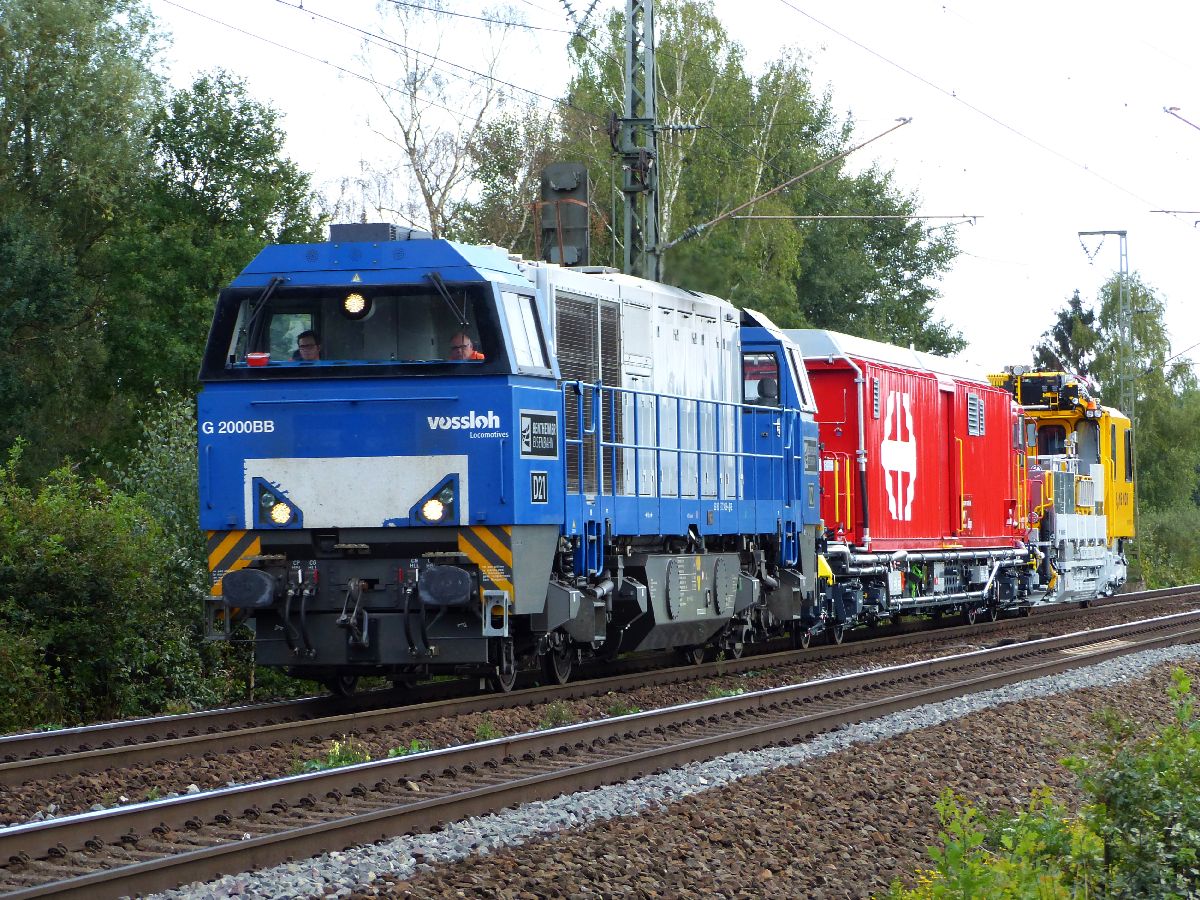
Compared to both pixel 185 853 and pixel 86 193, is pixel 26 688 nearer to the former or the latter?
pixel 185 853

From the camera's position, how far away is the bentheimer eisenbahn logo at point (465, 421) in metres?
11.9

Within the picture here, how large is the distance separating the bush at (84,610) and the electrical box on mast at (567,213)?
5.88 metres

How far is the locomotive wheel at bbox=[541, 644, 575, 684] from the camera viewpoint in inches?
554

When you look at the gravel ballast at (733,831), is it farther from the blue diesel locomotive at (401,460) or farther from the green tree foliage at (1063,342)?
the green tree foliage at (1063,342)

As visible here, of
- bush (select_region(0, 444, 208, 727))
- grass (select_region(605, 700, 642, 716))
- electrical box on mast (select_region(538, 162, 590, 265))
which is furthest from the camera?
electrical box on mast (select_region(538, 162, 590, 265))

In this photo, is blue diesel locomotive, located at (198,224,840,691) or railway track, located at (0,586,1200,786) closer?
railway track, located at (0,586,1200,786)

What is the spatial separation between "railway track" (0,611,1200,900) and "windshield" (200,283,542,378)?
3346mm

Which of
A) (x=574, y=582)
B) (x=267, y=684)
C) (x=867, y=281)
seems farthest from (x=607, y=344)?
(x=867, y=281)

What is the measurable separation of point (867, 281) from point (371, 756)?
51420 millimetres

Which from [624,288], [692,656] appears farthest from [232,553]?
[692,656]

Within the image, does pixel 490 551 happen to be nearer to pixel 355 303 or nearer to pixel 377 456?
pixel 377 456

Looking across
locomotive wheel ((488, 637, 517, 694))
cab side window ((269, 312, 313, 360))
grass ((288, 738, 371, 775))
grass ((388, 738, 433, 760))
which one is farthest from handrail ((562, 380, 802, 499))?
grass ((288, 738, 371, 775))

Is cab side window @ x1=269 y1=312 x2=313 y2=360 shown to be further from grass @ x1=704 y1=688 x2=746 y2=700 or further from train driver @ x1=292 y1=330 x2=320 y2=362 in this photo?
grass @ x1=704 y1=688 x2=746 y2=700

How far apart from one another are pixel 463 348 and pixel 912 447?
446 inches
